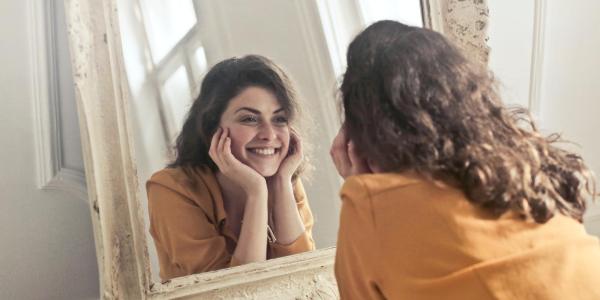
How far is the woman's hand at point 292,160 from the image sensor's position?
47.8 inches

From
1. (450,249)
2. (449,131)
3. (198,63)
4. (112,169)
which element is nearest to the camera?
(450,249)

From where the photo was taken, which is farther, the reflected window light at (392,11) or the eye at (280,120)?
the reflected window light at (392,11)

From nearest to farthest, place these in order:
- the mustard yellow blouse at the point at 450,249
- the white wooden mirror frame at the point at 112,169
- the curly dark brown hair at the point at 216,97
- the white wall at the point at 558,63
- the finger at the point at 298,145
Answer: the mustard yellow blouse at the point at 450,249
the white wooden mirror frame at the point at 112,169
the curly dark brown hair at the point at 216,97
the finger at the point at 298,145
the white wall at the point at 558,63

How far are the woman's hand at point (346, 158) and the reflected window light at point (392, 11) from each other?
1.09 ft

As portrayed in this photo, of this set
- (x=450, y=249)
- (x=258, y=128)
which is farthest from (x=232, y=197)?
(x=450, y=249)

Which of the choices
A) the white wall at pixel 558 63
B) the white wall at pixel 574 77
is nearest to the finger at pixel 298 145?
the white wall at pixel 558 63

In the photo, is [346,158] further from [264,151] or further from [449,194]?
[449,194]

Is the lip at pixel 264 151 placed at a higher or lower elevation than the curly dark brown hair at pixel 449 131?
lower

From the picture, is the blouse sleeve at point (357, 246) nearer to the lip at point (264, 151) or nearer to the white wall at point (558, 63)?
the lip at point (264, 151)

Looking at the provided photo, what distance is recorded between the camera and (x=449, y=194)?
0.79 metres

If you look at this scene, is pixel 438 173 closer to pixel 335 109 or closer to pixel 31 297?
pixel 335 109

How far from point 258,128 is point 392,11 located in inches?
17.8

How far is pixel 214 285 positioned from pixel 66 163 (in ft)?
1.31

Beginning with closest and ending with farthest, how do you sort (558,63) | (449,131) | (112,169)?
(449,131) < (112,169) < (558,63)
